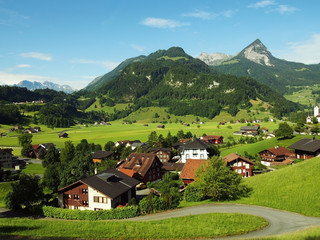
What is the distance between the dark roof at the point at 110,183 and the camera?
43938 mm

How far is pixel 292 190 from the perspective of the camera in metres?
40.1

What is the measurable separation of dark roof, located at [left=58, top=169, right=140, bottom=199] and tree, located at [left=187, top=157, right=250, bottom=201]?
48.3 ft

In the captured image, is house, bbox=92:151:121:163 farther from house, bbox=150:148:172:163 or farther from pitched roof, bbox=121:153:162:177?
pitched roof, bbox=121:153:162:177

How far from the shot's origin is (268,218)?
31.3 m

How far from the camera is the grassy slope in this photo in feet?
113

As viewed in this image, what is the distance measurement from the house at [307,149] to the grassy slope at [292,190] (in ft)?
96.8

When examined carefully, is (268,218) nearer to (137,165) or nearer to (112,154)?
(137,165)

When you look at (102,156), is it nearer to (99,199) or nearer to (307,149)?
(99,199)

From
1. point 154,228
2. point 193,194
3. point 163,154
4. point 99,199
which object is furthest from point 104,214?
point 163,154

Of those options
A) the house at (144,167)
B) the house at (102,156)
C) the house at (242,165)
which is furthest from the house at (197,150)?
the house at (102,156)

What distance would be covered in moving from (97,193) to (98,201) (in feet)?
4.73

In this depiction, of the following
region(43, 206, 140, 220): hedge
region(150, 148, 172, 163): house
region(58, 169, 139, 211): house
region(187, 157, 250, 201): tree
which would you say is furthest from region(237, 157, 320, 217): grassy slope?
region(150, 148, 172, 163): house

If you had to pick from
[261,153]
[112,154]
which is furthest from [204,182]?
[112,154]

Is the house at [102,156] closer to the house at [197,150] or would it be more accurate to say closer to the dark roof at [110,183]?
the house at [197,150]
